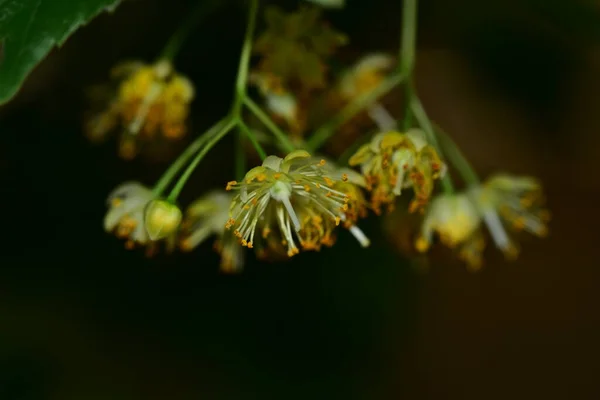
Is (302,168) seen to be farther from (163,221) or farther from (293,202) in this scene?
(163,221)

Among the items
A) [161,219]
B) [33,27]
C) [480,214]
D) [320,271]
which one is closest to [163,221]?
[161,219]

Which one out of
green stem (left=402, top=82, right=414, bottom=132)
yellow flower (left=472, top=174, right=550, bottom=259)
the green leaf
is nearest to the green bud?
the green leaf

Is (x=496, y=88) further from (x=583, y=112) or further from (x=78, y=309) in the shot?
(x=78, y=309)

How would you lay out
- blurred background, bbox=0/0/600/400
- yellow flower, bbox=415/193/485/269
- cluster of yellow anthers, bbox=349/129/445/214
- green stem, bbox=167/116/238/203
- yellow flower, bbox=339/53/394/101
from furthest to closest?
1. blurred background, bbox=0/0/600/400
2. yellow flower, bbox=339/53/394/101
3. yellow flower, bbox=415/193/485/269
4. cluster of yellow anthers, bbox=349/129/445/214
5. green stem, bbox=167/116/238/203

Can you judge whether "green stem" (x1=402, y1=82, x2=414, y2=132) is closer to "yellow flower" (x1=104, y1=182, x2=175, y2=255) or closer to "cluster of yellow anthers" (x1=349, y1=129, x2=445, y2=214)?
"cluster of yellow anthers" (x1=349, y1=129, x2=445, y2=214)

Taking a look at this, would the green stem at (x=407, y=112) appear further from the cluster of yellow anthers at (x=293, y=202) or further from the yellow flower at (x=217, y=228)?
the yellow flower at (x=217, y=228)

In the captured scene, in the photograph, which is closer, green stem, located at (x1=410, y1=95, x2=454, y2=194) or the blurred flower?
green stem, located at (x1=410, y1=95, x2=454, y2=194)

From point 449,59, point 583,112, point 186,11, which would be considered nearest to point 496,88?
point 449,59
